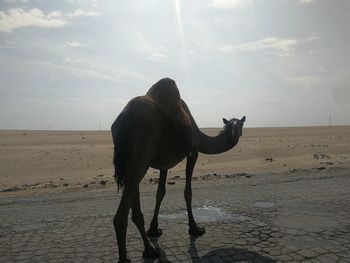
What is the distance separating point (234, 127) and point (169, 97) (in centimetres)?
195

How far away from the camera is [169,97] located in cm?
733

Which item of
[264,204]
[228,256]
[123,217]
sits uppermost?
[123,217]

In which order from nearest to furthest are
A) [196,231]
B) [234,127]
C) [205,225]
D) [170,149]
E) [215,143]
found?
1. [170,149]
2. [196,231]
3. [205,225]
4. [234,127]
5. [215,143]

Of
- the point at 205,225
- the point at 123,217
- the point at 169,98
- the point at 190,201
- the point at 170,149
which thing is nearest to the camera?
the point at 123,217

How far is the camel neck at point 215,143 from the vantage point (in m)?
8.62

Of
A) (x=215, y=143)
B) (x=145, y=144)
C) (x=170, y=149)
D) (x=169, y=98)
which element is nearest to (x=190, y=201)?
(x=215, y=143)

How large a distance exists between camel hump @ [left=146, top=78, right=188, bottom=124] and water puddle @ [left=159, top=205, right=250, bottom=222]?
2.73 metres

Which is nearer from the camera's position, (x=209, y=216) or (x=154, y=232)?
(x=154, y=232)

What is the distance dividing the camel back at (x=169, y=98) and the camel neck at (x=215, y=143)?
131 cm

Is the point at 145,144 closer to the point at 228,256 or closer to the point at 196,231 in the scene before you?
the point at 228,256

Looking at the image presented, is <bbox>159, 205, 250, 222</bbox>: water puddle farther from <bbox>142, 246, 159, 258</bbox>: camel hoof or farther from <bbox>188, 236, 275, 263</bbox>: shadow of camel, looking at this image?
<bbox>142, 246, 159, 258</bbox>: camel hoof

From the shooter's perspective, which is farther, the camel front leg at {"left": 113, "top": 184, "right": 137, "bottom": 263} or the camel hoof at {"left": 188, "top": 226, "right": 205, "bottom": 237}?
the camel hoof at {"left": 188, "top": 226, "right": 205, "bottom": 237}

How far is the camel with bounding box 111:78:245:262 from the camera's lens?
Answer: 574 centimetres

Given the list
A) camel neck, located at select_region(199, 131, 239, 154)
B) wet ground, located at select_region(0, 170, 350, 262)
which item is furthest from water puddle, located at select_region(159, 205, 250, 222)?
camel neck, located at select_region(199, 131, 239, 154)
